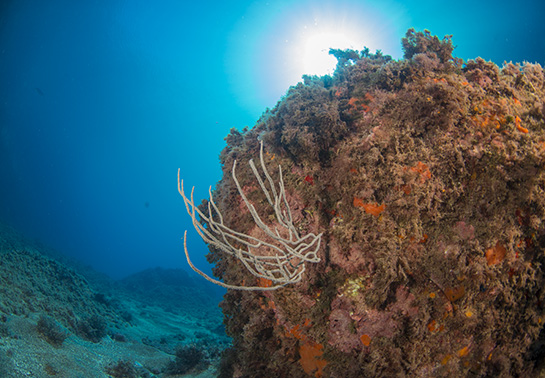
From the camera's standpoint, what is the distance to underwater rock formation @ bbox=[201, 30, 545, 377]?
2521mm

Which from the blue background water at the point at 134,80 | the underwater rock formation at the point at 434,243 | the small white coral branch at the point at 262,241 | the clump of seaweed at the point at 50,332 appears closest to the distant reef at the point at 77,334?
the clump of seaweed at the point at 50,332

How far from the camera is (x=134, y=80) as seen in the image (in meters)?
75.9

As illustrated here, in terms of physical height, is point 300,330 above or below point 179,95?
below

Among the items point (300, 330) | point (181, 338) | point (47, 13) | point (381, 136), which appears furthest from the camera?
point (47, 13)

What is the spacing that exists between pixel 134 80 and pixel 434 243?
307 ft

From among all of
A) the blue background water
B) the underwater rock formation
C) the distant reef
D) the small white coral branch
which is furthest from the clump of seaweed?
the blue background water

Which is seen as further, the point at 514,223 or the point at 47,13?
the point at 47,13

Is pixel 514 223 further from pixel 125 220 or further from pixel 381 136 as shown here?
pixel 125 220

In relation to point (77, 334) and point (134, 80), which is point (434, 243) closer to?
point (77, 334)

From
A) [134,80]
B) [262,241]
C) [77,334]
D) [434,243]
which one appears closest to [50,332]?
[77,334]

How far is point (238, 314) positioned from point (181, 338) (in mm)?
9556

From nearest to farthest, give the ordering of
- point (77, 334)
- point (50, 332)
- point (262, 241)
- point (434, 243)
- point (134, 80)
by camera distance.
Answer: point (262, 241), point (434, 243), point (50, 332), point (77, 334), point (134, 80)

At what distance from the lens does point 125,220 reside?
437 ft

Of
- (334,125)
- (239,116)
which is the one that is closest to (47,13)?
(239,116)
